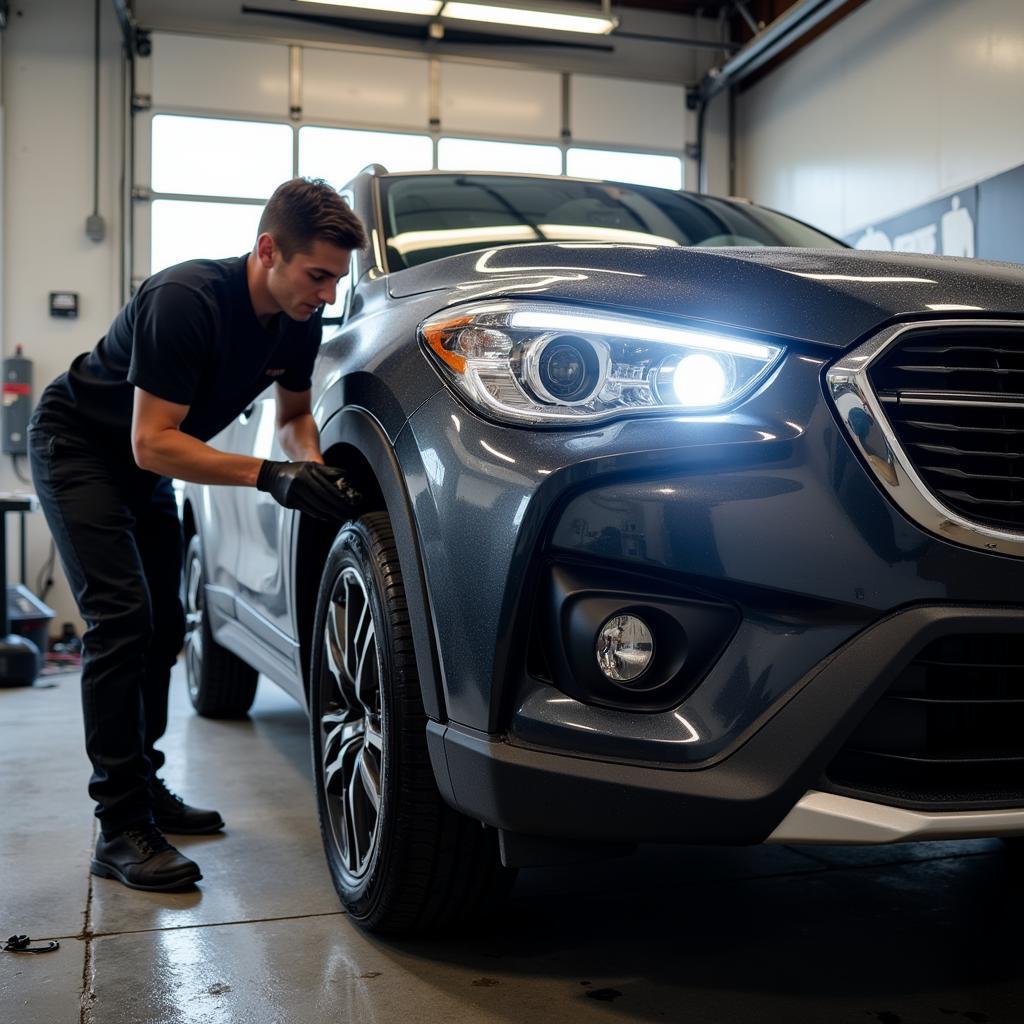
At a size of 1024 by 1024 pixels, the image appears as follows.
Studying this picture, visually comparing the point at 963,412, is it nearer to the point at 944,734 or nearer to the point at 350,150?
the point at 944,734

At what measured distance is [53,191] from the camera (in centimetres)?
891

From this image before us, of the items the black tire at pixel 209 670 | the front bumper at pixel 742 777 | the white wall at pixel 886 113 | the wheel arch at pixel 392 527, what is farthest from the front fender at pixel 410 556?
the white wall at pixel 886 113

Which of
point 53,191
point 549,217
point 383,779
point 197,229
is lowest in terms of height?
point 383,779

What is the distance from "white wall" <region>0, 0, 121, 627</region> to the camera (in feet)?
28.7

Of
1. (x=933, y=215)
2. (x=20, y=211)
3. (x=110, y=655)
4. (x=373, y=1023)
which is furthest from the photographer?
(x=20, y=211)

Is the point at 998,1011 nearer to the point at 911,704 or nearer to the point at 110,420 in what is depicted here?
the point at 911,704

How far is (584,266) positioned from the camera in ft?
5.75

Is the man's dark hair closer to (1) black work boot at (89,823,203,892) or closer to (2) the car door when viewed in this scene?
(2) the car door

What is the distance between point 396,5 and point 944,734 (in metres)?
8.14

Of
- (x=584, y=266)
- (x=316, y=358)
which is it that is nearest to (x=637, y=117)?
(x=316, y=358)

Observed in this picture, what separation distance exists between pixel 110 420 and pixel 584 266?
4.21 ft

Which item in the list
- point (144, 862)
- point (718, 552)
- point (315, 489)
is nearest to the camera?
point (718, 552)

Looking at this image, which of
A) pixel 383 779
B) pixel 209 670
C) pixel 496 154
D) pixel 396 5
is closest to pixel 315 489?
pixel 383 779

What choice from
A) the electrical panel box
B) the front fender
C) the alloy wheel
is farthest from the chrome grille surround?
the electrical panel box
